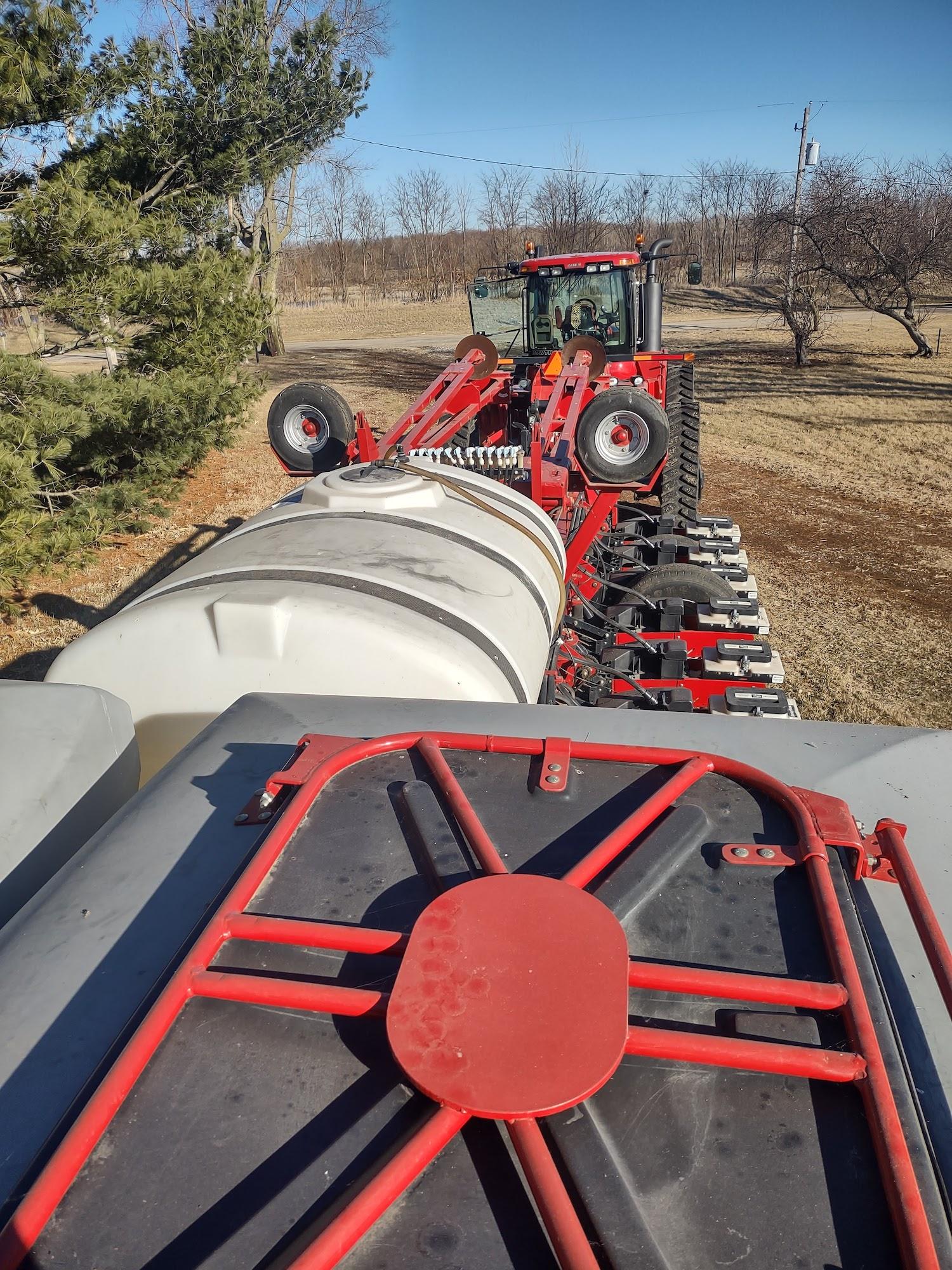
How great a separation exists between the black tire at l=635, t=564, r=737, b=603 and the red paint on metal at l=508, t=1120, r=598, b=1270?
439 cm

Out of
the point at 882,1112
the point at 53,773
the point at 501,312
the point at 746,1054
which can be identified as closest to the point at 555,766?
the point at 746,1054

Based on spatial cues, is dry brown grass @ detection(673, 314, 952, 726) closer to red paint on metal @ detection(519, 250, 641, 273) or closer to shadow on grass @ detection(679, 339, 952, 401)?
shadow on grass @ detection(679, 339, 952, 401)

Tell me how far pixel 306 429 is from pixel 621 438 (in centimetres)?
235

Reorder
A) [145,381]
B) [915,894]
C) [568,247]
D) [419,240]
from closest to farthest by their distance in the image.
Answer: [915,894]
[145,381]
[568,247]
[419,240]

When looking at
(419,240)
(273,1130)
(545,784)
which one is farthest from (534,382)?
(419,240)

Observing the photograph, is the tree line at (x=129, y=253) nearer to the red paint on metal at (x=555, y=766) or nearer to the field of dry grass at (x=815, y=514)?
the field of dry grass at (x=815, y=514)

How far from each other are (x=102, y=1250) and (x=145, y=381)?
7.99 metres

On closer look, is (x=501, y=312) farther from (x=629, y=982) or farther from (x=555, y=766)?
(x=629, y=982)

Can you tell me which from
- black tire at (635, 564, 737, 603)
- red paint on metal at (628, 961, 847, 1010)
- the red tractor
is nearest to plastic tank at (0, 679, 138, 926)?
red paint on metal at (628, 961, 847, 1010)

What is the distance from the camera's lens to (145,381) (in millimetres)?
7828

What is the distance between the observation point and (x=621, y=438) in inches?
215

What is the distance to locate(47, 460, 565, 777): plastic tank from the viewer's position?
2.33m

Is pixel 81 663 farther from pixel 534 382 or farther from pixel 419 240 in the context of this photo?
pixel 419 240

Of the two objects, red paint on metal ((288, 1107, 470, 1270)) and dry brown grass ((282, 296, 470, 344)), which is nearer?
red paint on metal ((288, 1107, 470, 1270))
